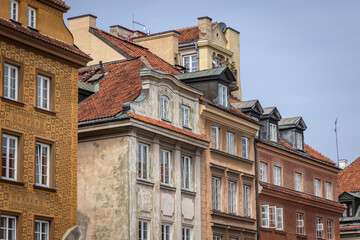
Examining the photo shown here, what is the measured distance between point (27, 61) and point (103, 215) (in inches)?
360

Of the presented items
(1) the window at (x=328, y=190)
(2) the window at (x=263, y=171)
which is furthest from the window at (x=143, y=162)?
(1) the window at (x=328, y=190)

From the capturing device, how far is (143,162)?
136 ft

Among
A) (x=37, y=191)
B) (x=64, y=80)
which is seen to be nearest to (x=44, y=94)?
(x=64, y=80)

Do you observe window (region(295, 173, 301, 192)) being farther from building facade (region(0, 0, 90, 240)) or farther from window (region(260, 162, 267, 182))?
building facade (region(0, 0, 90, 240))

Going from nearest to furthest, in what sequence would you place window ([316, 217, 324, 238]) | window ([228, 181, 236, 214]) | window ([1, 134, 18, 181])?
window ([1, 134, 18, 181]), window ([228, 181, 236, 214]), window ([316, 217, 324, 238])

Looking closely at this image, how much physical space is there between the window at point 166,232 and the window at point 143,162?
271cm

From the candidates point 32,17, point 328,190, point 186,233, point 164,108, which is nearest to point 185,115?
point 164,108

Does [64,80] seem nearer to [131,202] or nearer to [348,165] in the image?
[131,202]

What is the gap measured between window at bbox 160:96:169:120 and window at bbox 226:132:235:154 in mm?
6717

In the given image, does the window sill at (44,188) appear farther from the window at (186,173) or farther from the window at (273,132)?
the window at (273,132)

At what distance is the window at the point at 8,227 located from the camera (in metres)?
32.2

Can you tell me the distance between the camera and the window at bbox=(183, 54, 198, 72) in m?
59.0

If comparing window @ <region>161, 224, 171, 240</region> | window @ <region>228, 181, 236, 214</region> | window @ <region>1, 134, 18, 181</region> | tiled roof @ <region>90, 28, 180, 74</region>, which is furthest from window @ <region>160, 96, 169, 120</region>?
window @ <region>1, 134, 18, 181</region>

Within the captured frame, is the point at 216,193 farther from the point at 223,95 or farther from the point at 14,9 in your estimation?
the point at 14,9
